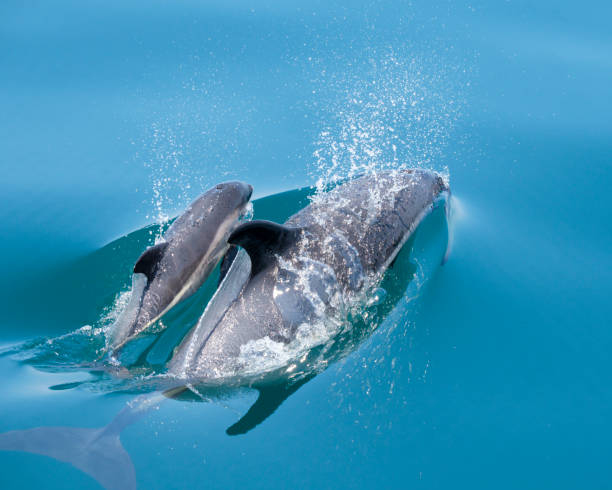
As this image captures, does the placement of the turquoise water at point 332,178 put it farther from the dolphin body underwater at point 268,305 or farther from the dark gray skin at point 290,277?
the dark gray skin at point 290,277

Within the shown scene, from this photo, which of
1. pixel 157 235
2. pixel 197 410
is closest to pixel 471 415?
pixel 197 410

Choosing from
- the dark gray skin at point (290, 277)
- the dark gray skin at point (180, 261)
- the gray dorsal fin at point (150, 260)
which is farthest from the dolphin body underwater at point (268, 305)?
the gray dorsal fin at point (150, 260)

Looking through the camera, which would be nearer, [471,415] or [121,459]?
[121,459]

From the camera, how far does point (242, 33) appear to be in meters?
9.12

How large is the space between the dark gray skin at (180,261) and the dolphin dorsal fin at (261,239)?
786mm

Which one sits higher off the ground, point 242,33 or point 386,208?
point 242,33

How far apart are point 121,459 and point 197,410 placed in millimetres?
579

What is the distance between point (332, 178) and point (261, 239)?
8.17 ft

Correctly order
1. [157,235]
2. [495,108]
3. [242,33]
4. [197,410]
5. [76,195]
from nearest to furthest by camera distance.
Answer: [197,410] < [157,235] < [76,195] < [495,108] < [242,33]

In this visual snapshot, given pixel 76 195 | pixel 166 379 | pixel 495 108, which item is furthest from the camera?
pixel 495 108

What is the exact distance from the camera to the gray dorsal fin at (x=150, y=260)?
489 cm

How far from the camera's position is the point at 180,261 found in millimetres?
5211

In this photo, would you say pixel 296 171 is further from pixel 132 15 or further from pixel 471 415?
pixel 132 15

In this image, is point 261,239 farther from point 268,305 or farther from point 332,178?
point 332,178
